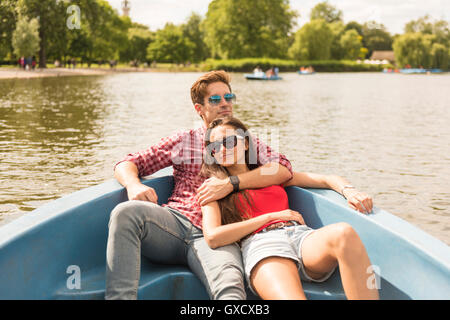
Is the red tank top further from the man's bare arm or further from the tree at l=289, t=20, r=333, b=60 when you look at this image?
the tree at l=289, t=20, r=333, b=60

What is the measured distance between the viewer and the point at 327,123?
13.9 m

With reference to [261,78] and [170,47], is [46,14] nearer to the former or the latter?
[261,78]

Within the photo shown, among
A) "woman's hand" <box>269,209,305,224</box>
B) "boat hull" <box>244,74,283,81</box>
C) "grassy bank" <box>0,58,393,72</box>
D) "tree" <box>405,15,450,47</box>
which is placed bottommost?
"woman's hand" <box>269,209,305,224</box>

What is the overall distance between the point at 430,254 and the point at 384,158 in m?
7.28

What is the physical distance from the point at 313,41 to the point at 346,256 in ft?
224

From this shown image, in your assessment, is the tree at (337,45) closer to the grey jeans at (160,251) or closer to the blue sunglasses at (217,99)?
the blue sunglasses at (217,99)

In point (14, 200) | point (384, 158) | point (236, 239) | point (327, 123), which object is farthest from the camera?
point (327, 123)

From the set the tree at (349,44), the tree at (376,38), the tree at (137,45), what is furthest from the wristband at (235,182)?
the tree at (376,38)

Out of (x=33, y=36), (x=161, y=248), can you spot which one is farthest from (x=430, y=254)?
(x=33, y=36)

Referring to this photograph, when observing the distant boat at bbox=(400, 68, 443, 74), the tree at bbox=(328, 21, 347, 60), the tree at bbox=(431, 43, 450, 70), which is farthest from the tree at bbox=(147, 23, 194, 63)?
the tree at bbox=(431, 43, 450, 70)

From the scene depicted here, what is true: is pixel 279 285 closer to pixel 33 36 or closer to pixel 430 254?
pixel 430 254

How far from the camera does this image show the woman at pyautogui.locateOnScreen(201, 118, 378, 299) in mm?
1991

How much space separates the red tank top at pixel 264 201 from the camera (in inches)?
98.4

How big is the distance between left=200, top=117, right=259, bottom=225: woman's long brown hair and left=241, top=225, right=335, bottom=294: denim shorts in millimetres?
171
